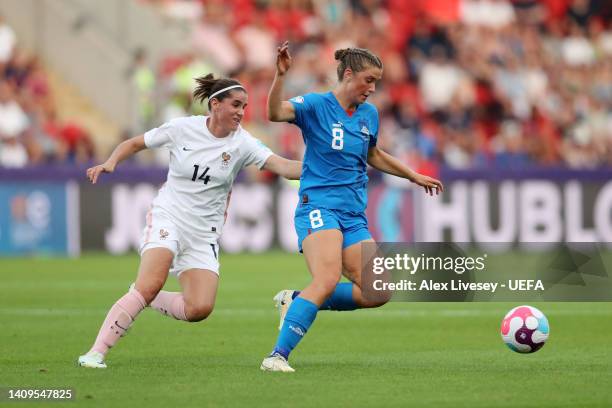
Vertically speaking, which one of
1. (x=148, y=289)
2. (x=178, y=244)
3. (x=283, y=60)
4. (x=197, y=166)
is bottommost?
(x=148, y=289)

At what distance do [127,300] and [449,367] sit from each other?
238cm

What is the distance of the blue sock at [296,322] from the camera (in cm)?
948

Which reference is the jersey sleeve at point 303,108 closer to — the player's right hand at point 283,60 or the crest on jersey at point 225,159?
the player's right hand at point 283,60

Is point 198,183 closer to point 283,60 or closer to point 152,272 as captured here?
point 152,272

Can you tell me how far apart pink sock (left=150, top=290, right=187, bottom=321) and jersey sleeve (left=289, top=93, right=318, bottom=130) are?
166 centimetres

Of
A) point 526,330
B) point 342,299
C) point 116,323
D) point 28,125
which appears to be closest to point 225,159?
point 342,299

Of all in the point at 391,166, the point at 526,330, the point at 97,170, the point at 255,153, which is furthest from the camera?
the point at 255,153

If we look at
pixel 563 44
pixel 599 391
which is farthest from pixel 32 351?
pixel 563 44

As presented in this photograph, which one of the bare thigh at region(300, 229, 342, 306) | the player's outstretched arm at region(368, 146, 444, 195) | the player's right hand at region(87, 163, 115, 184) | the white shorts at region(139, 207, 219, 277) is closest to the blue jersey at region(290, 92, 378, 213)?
the bare thigh at region(300, 229, 342, 306)

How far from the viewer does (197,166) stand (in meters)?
10.3

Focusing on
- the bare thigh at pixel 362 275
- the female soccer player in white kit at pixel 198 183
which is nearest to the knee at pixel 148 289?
the female soccer player in white kit at pixel 198 183

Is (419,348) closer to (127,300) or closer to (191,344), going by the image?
(191,344)

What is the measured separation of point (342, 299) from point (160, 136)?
184 centimetres

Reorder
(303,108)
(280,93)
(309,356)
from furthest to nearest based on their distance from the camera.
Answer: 1. (309,356)
2. (303,108)
3. (280,93)
